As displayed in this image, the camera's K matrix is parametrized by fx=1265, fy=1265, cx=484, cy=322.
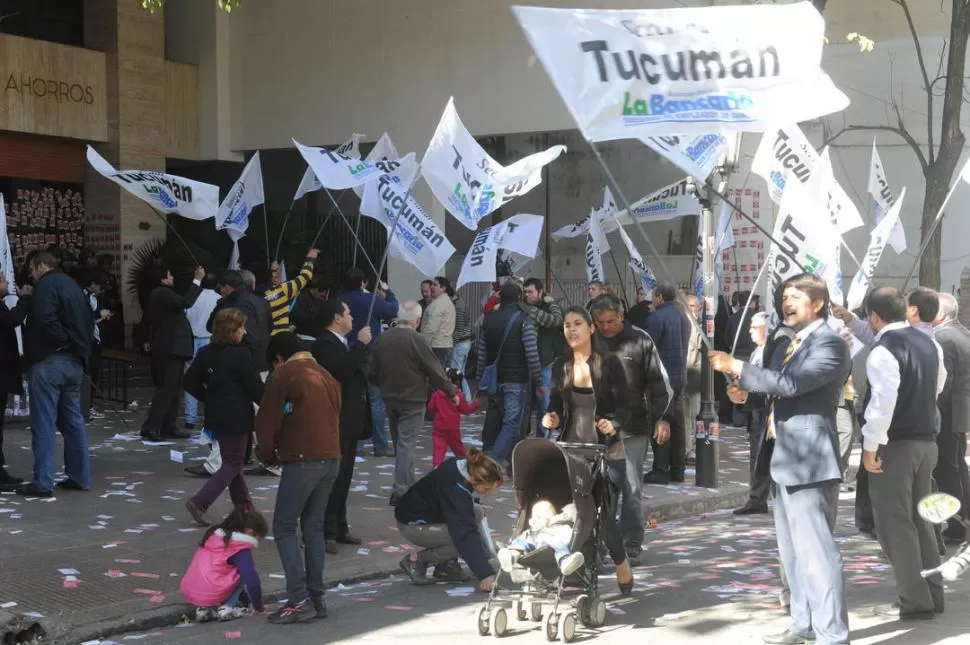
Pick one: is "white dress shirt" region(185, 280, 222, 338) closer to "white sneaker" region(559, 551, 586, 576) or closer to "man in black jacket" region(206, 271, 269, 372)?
"man in black jacket" region(206, 271, 269, 372)

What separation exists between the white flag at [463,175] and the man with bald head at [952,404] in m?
4.69

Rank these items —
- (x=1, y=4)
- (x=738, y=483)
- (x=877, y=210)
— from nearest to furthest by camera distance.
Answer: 1. (x=738, y=483)
2. (x=877, y=210)
3. (x=1, y=4)

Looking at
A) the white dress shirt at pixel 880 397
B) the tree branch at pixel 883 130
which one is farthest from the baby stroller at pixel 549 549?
the tree branch at pixel 883 130

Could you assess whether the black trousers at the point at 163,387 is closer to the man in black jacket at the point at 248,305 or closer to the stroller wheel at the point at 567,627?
the man in black jacket at the point at 248,305

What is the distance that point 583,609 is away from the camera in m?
7.18

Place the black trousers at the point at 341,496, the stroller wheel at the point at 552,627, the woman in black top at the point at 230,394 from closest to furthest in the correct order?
the stroller wheel at the point at 552,627 → the black trousers at the point at 341,496 → the woman in black top at the point at 230,394

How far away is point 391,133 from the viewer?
76.7 ft

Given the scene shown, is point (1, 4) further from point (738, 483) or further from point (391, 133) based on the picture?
point (738, 483)

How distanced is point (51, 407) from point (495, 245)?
5.69m

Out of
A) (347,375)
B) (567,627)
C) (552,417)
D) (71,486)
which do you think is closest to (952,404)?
(552,417)

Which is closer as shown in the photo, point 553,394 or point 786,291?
point 786,291

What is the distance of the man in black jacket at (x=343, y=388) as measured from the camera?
29.2 ft

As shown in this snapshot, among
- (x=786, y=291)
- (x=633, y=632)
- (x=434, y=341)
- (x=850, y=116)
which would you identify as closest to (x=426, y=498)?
(x=633, y=632)

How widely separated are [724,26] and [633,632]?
11.6 ft
